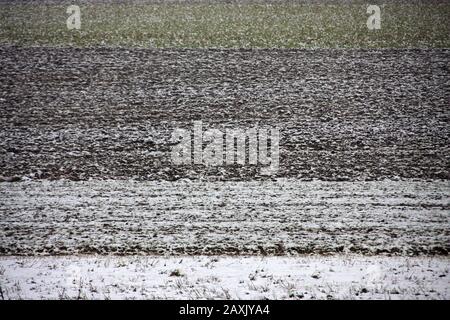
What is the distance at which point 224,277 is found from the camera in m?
8.34

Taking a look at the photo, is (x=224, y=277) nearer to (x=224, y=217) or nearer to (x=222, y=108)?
(x=224, y=217)

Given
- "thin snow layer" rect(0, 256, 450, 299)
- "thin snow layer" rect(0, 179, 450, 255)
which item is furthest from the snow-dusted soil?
"thin snow layer" rect(0, 256, 450, 299)

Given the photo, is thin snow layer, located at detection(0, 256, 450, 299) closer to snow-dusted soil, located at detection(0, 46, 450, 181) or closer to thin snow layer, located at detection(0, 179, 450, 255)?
thin snow layer, located at detection(0, 179, 450, 255)

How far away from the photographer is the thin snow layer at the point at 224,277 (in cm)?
785

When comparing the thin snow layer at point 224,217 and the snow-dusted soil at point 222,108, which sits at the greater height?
the snow-dusted soil at point 222,108

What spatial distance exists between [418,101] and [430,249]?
9.67 meters

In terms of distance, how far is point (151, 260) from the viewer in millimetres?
8938

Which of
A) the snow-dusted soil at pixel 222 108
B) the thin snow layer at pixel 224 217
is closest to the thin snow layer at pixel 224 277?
the thin snow layer at pixel 224 217

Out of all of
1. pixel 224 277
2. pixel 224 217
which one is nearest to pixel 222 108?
pixel 224 217

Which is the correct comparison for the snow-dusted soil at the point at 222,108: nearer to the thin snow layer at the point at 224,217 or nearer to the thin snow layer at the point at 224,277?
the thin snow layer at the point at 224,217

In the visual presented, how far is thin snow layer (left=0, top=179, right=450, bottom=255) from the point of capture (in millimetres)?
9398

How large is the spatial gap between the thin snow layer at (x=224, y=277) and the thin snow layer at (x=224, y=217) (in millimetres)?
361

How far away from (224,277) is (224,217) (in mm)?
2258

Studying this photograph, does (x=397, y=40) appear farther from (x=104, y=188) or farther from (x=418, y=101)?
(x=104, y=188)
